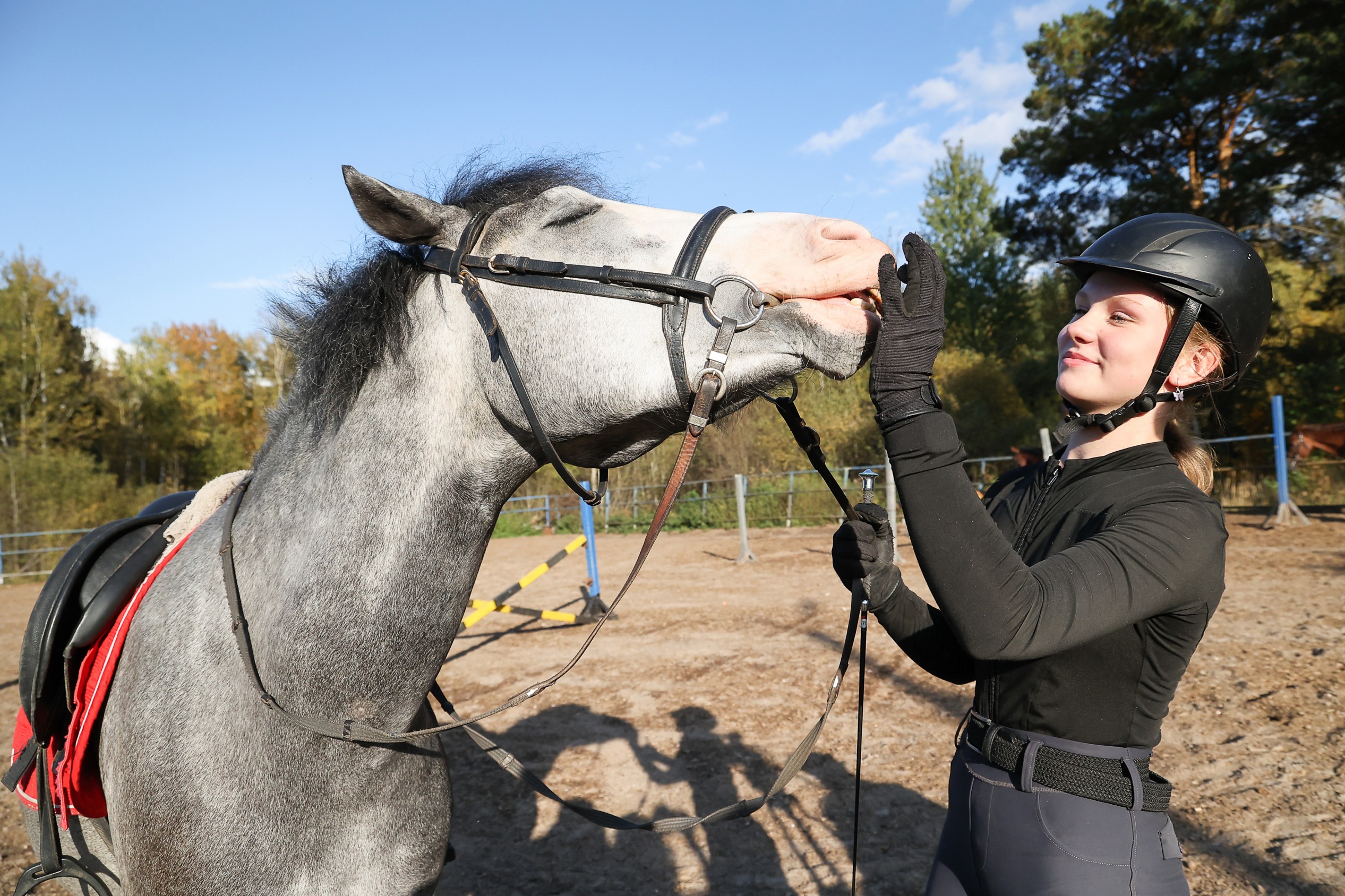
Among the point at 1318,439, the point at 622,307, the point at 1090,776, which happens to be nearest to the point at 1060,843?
the point at 1090,776

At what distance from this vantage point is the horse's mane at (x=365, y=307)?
1.54m

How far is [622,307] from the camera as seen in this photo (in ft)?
4.70

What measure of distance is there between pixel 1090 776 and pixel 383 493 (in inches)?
59.2

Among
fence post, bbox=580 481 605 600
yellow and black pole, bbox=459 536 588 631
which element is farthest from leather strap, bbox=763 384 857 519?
fence post, bbox=580 481 605 600

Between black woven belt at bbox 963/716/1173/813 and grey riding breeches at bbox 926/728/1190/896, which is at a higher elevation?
black woven belt at bbox 963/716/1173/813

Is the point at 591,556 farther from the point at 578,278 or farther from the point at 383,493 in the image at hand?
the point at 578,278

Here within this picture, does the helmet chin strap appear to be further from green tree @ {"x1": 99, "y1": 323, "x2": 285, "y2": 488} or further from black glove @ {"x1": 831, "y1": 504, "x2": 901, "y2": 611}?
green tree @ {"x1": 99, "y1": 323, "x2": 285, "y2": 488}

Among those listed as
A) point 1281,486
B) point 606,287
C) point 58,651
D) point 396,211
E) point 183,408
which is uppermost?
point 183,408

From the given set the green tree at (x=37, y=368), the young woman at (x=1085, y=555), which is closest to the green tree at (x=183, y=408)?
the green tree at (x=37, y=368)

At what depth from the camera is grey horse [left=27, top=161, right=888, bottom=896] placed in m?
1.45

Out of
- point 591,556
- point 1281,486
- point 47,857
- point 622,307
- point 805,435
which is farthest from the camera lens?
point 1281,486

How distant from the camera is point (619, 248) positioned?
1488mm

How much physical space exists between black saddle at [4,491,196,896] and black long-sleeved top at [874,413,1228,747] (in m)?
2.17

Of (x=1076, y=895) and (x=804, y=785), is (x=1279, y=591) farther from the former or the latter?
(x=1076, y=895)
